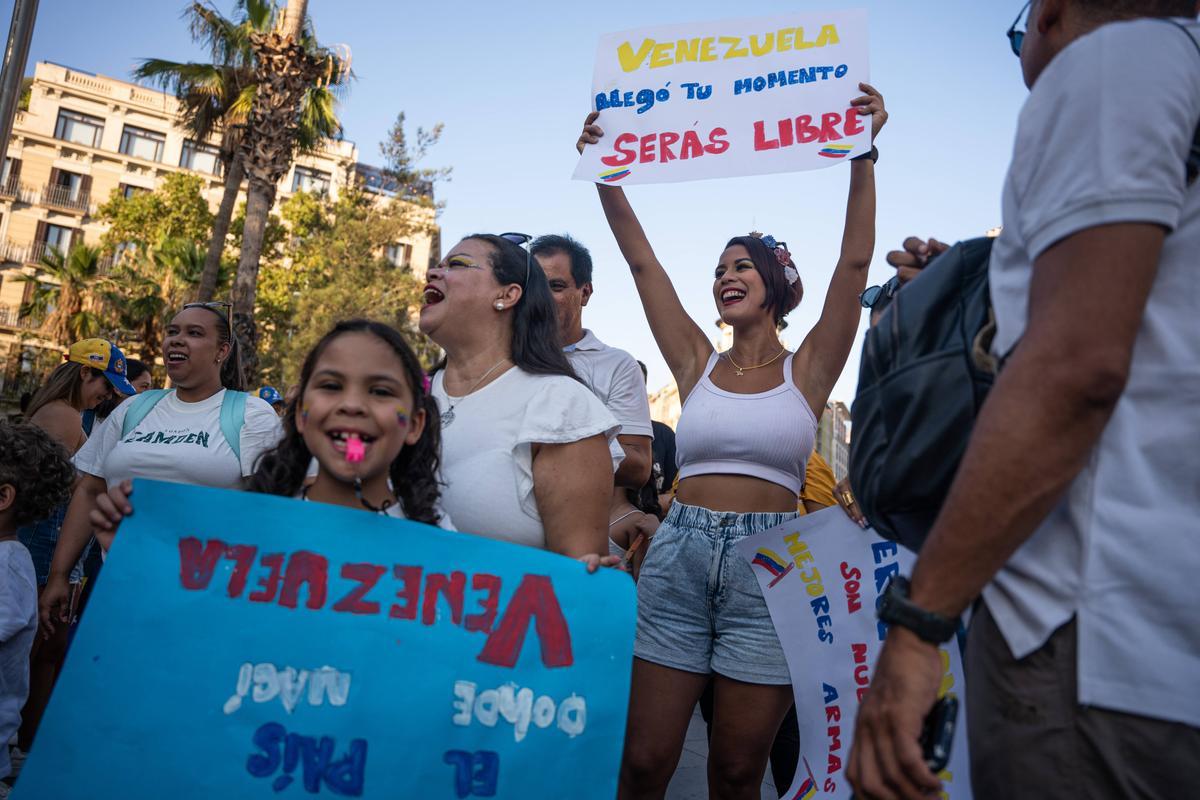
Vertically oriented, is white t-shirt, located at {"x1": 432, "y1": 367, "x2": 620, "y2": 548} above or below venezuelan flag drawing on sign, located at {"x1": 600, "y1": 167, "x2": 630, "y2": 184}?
below

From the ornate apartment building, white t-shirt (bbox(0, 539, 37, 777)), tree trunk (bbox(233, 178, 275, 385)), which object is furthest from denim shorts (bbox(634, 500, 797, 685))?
the ornate apartment building

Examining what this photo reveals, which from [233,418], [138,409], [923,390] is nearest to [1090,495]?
[923,390]

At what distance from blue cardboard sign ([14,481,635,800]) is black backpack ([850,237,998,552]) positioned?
82 centimetres

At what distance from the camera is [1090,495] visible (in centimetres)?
116

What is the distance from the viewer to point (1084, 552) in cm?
115

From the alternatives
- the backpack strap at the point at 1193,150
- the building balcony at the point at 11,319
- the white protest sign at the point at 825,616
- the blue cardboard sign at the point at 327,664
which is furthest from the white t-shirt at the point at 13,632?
the building balcony at the point at 11,319

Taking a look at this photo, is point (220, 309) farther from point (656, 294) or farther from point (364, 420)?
point (364, 420)

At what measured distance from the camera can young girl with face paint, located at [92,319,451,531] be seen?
2.13 meters

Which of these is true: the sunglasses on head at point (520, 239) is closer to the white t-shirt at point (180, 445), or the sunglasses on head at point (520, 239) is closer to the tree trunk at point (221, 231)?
the white t-shirt at point (180, 445)

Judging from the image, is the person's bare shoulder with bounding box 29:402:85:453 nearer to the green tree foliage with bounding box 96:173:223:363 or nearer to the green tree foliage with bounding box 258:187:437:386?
the green tree foliage with bounding box 96:173:223:363

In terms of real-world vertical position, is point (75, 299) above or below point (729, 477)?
above

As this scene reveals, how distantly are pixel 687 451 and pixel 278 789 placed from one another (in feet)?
5.78

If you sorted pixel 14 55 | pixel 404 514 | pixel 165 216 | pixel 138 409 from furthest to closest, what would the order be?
pixel 165 216 < pixel 14 55 < pixel 138 409 < pixel 404 514

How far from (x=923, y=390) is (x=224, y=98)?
1828cm
